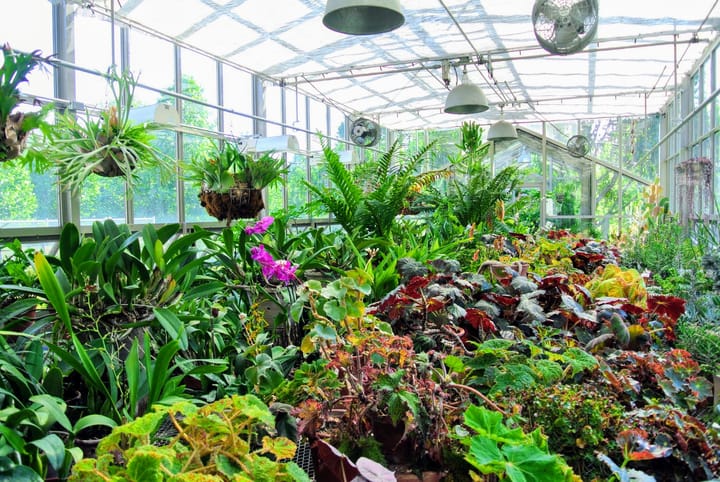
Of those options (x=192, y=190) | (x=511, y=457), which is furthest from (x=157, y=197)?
(x=511, y=457)

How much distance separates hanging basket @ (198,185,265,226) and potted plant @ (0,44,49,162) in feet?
4.61

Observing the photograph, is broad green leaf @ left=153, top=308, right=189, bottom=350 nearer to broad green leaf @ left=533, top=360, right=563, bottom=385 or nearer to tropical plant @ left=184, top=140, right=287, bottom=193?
broad green leaf @ left=533, top=360, right=563, bottom=385

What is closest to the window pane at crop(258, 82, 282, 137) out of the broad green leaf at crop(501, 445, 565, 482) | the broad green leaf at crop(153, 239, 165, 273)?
the broad green leaf at crop(153, 239, 165, 273)

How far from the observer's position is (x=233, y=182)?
111 inches

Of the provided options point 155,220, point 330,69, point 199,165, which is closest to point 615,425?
point 199,165

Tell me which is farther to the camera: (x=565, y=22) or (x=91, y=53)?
(x=91, y=53)

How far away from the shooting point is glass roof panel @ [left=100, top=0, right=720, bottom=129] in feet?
22.7

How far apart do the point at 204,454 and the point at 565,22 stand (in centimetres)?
283

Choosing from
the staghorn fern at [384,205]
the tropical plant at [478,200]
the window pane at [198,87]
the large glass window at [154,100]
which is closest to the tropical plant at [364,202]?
the staghorn fern at [384,205]

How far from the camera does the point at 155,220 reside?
282 inches

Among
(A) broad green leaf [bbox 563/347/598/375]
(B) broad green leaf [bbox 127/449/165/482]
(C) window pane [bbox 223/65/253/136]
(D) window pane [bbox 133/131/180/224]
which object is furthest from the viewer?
(C) window pane [bbox 223/65/253/136]

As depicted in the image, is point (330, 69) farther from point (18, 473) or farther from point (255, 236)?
point (18, 473)

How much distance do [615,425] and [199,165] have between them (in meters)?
2.51

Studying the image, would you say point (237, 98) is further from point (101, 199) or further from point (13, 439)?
point (13, 439)
